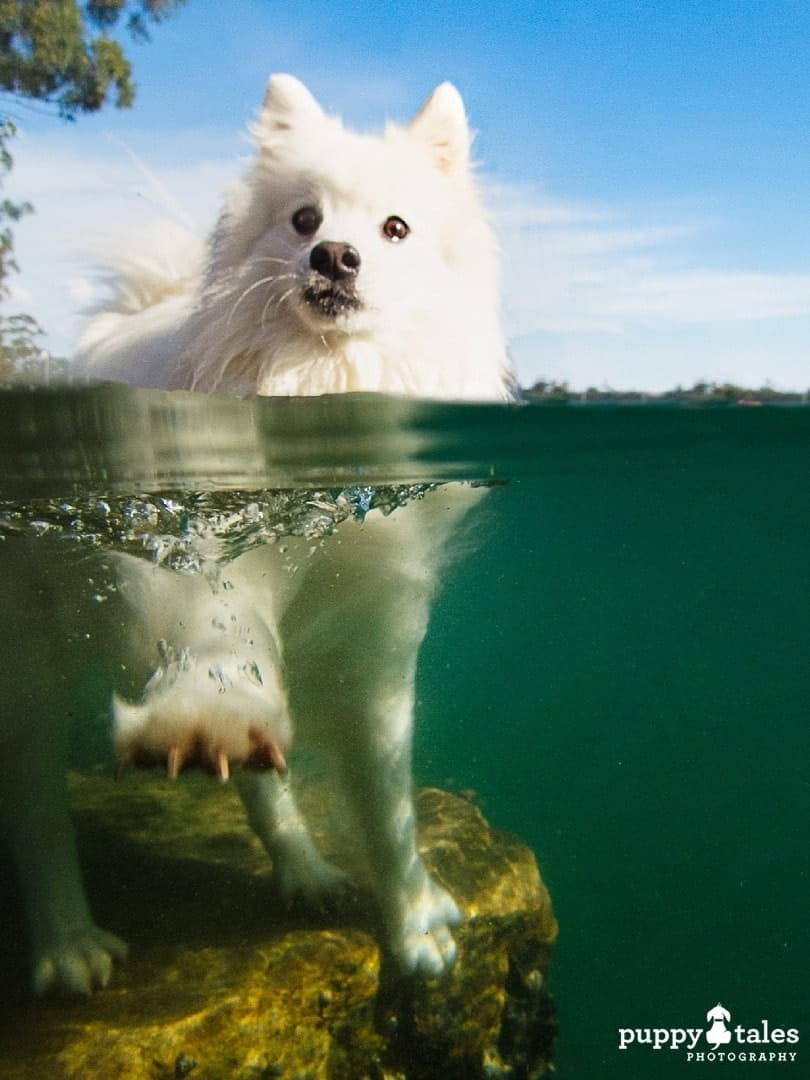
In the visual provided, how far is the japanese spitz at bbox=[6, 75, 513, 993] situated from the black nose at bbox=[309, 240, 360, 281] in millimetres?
11

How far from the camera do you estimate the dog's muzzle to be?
3678 mm

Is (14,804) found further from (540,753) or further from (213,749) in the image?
(540,753)

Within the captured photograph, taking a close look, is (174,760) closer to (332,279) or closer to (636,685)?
(332,279)

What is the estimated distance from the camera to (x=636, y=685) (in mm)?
11062

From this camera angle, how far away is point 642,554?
409 inches

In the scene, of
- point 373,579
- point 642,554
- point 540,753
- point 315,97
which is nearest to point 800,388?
point 373,579

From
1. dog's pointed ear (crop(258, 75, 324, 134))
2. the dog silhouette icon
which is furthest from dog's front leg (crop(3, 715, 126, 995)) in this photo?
the dog silhouette icon

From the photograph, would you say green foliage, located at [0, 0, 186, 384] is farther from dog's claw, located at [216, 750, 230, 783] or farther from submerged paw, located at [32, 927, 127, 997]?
submerged paw, located at [32, 927, 127, 997]

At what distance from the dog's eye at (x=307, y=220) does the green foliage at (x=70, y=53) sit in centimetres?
80

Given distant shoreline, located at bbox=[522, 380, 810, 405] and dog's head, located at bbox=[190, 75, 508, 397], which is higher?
dog's head, located at bbox=[190, 75, 508, 397]

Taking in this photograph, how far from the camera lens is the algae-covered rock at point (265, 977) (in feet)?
14.0

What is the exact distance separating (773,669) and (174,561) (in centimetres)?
780

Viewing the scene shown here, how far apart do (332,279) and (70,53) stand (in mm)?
1419

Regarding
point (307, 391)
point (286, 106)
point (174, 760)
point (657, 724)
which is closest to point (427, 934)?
point (174, 760)
